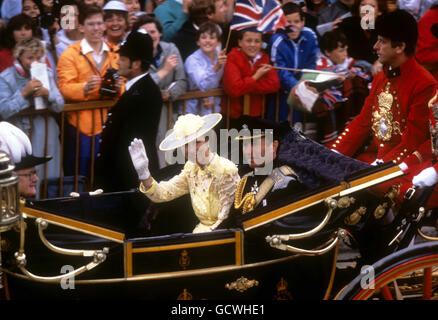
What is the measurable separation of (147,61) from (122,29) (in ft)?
1.66

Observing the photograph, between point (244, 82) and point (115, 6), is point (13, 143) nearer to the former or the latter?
point (115, 6)

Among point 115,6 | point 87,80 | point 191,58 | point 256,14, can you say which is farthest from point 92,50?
point 256,14

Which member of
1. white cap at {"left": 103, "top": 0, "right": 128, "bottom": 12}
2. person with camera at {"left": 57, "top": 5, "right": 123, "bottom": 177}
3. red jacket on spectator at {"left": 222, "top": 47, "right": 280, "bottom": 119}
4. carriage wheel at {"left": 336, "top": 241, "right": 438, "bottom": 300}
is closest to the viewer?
carriage wheel at {"left": 336, "top": 241, "right": 438, "bottom": 300}

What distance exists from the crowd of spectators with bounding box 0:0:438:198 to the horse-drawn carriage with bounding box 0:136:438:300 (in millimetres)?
1354

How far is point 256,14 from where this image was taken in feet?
18.0

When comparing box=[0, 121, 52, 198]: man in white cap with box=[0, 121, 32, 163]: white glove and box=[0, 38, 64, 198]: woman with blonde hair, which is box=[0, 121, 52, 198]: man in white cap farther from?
box=[0, 38, 64, 198]: woman with blonde hair

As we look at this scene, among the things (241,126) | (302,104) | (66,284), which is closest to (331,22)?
(302,104)

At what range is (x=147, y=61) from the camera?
16.3 ft

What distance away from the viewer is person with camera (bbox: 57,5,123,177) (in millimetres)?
5168

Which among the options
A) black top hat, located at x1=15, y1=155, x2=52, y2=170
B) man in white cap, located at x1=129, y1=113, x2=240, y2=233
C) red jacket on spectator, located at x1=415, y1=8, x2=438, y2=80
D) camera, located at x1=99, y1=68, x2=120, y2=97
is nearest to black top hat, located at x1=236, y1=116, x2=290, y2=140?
man in white cap, located at x1=129, y1=113, x2=240, y2=233

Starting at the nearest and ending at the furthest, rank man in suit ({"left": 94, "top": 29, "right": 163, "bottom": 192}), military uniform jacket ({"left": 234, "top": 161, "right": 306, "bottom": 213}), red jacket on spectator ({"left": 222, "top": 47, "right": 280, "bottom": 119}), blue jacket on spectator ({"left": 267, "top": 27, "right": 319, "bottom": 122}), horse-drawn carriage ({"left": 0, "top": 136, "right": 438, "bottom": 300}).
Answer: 1. horse-drawn carriage ({"left": 0, "top": 136, "right": 438, "bottom": 300})
2. military uniform jacket ({"left": 234, "top": 161, "right": 306, "bottom": 213})
3. man in suit ({"left": 94, "top": 29, "right": 163, "bottom": 192})
4. red jacket on spectator ({"left": 222, "top": 47, "right": 280, "bottom": 119})
5. blue jacket on spectator ({"left": 267, "top": 27, "right": 319, "bottom": 122})

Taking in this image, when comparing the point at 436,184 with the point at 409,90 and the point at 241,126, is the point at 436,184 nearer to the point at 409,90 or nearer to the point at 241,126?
the point at 409,90

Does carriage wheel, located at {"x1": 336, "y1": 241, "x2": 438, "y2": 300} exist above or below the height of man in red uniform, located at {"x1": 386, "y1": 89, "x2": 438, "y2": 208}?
below

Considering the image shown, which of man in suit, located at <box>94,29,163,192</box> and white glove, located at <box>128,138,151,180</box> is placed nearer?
white glove, located at <box>128,138,151,180</box>
